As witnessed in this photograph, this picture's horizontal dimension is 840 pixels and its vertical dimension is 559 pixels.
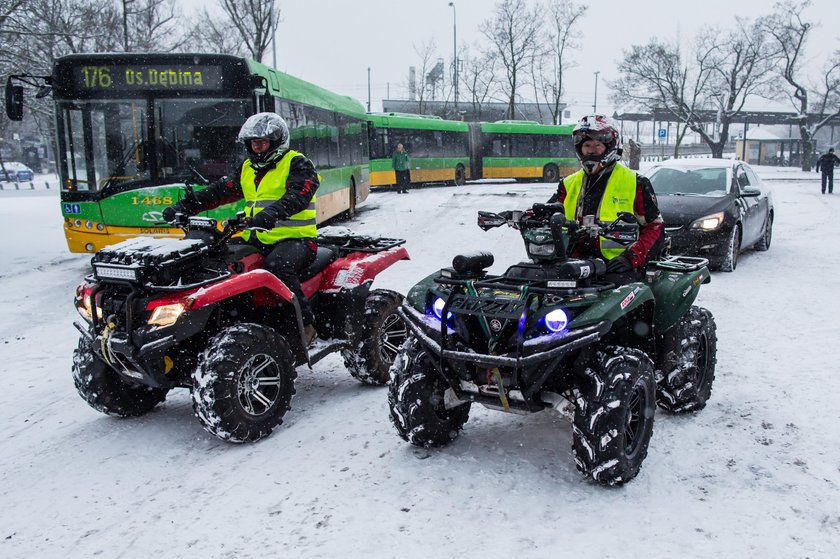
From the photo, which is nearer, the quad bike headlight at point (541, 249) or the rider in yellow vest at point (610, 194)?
the quad bike headlight at point (541, 249)

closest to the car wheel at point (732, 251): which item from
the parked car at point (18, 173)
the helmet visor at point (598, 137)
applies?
the helmet visor at point (598, 137)

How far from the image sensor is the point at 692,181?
1212cm

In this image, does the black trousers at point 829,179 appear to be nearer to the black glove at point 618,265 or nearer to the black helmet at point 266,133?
the black glove at point 618,265

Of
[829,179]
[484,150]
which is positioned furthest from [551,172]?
[829,179]

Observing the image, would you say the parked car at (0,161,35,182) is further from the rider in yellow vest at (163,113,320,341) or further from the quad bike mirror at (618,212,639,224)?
the quad bike mirror at (618,212,639,224)

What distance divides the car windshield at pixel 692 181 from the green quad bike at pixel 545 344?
745 centimetres

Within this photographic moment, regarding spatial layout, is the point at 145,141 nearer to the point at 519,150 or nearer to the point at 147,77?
the point at 147,77

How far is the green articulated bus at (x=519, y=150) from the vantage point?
3497cm

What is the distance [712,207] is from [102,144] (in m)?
8.94

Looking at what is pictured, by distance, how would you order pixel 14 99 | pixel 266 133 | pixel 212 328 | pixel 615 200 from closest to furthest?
1. pixel 615 200
2. pixel 212 328
3. pixel 266 133
4. pixel 14 99

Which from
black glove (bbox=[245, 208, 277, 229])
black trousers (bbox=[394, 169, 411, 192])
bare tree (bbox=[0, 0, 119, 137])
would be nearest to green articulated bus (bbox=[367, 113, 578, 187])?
black trousers (bbox=[394, 169, 411, 192])

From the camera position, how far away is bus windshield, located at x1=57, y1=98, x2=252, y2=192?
35.1 ft

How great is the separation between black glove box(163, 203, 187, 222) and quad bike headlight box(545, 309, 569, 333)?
3061 millimetres

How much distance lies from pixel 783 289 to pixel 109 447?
27.5 feet
